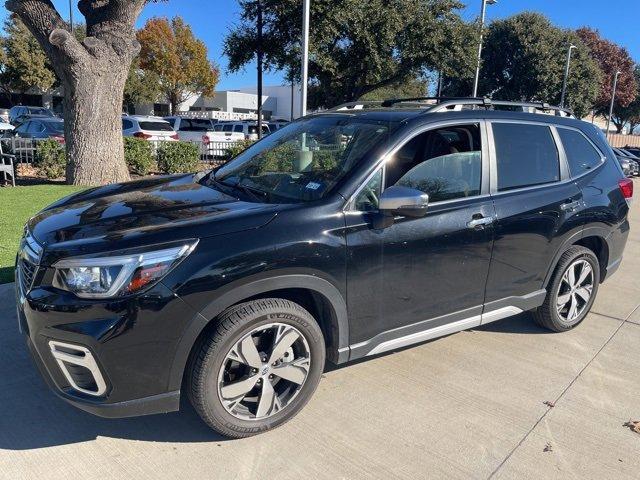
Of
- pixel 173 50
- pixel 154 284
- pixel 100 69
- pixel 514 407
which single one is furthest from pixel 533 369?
pixel 173 50

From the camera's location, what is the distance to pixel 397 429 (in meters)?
3.12

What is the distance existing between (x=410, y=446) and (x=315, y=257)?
116 centimetres

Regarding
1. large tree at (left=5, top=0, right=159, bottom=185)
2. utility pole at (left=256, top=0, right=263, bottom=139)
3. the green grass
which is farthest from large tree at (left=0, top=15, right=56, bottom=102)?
the green grass

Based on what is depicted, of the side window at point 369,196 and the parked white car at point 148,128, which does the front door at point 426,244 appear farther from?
the parked white car at point 148,128

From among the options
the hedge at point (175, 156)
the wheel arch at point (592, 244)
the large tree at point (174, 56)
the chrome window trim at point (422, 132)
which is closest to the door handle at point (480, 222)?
the chrome window trim at point (422, 132)

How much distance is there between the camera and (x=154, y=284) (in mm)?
2537

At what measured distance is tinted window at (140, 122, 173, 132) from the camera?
18172mm

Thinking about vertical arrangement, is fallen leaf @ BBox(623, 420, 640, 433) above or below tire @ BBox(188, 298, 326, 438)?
below

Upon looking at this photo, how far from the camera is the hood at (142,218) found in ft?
8.74

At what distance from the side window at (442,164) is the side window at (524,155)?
22 cm

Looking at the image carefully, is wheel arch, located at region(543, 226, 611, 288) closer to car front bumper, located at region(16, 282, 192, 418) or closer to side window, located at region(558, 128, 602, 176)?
side window, located at region(558, 128, 602, 176)

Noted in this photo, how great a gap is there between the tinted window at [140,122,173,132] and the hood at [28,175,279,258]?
15.5 m

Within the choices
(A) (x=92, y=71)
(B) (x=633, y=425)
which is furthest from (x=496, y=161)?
(A) (x=92, y=71)

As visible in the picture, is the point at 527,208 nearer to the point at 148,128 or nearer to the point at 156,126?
the point at 148,128
